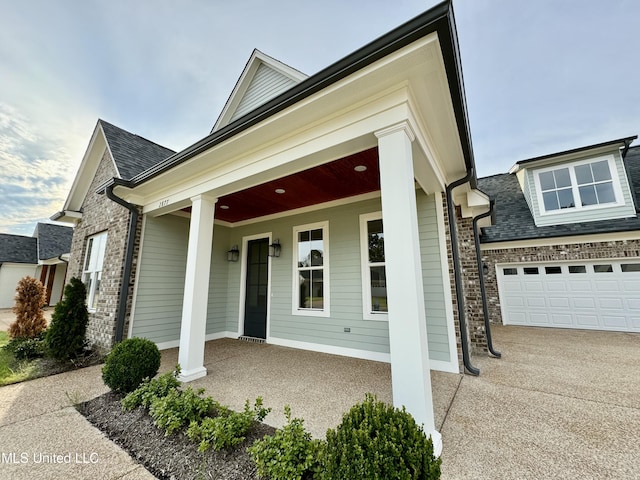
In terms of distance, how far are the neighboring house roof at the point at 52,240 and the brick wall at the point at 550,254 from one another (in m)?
19.9

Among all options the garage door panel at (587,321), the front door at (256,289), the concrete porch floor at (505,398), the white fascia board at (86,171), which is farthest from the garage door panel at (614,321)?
the white fascia board at (86,171)

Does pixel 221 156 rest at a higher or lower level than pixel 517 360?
higher

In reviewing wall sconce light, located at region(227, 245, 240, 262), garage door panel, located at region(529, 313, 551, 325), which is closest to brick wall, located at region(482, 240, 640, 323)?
garage door panel, located at region(529, 313, 551, 325)

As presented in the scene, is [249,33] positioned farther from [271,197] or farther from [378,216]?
[378,216]

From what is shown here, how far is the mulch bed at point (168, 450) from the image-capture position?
70.9 inches

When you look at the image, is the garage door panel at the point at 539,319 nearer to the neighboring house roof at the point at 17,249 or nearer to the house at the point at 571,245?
the house at the point at 571,245

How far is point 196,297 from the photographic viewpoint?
3.84m

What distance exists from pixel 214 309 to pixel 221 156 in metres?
4.13

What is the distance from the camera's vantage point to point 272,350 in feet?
16.7

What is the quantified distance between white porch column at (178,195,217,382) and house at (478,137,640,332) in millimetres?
8432

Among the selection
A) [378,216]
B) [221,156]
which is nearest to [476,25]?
[378,216]

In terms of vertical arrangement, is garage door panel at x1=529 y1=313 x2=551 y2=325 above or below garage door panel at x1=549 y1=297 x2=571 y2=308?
below

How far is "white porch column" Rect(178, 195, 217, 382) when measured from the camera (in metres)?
3.71

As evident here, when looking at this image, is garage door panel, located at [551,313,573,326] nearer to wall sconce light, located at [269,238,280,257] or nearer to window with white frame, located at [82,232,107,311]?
wall sconce light, located at [269,238,280,257]
